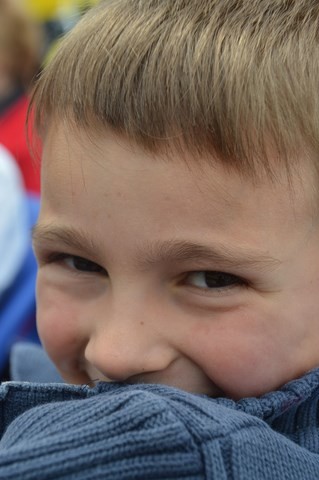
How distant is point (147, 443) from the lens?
98 centimetres

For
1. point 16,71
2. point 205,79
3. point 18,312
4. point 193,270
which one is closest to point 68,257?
point 193,270

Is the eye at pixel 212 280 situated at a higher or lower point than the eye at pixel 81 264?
lower

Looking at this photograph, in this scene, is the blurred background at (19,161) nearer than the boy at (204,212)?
No

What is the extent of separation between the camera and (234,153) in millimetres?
1186

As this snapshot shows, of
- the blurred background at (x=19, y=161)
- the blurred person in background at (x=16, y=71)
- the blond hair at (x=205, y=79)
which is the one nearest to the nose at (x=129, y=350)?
the blond hair at (x=205, y=79)

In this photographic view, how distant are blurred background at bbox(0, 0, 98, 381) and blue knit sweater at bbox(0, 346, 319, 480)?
64 centimetres

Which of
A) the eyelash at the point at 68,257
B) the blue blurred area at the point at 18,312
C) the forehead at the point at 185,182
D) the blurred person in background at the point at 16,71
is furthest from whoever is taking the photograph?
the blurred person in background at the point at 16,71

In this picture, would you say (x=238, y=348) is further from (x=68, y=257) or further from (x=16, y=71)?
(x=16, y=71)

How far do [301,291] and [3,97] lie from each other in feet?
10.6

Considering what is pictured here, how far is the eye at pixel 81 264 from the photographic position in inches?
52.5

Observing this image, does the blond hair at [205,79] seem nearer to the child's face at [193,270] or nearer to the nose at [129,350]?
the child's face at [193,270]

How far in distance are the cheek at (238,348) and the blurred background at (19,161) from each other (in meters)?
0.52

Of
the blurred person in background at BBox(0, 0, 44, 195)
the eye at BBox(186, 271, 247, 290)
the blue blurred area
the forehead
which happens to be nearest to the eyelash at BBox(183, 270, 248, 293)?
the eye at BBox(186, 271, 247, 290)

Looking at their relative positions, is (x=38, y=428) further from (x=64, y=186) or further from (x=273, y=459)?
(x=64, y=186)
